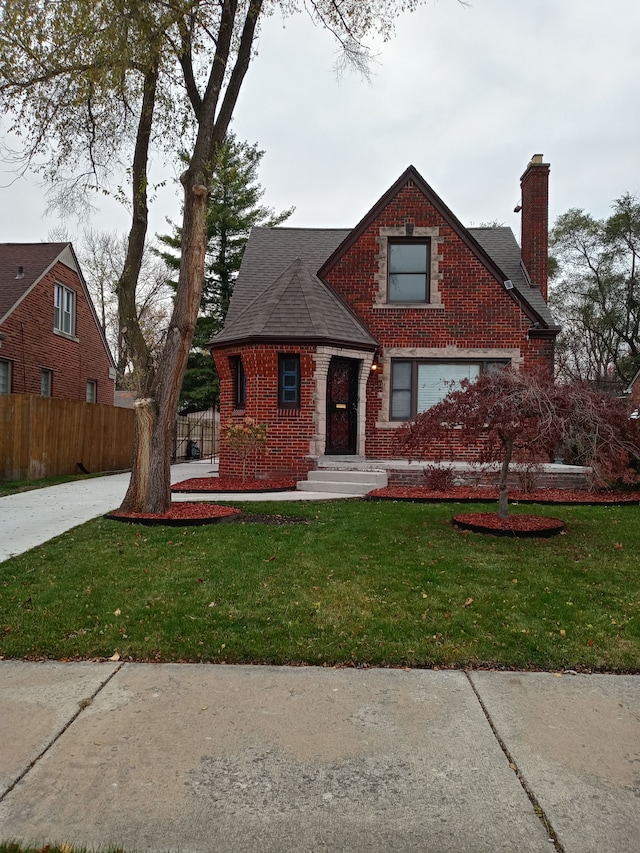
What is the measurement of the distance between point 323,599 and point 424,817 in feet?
8.22

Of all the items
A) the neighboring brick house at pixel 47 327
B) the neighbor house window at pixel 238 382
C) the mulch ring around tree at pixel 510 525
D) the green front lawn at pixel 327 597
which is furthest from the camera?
the neighboring brick house at pixel 47 327

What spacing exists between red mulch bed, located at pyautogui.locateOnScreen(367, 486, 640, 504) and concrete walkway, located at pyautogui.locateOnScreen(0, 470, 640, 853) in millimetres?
6423

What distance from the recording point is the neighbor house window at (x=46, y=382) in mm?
18625

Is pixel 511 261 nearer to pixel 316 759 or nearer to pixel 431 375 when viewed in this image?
pixel 431 375

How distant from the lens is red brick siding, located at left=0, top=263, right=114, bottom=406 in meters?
17.1

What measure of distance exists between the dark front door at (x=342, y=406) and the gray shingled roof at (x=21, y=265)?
1015cm

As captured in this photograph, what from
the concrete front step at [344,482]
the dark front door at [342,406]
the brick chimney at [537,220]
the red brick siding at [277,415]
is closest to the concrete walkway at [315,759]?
the concrete front step at [344,482]

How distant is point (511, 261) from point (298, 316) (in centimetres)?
722

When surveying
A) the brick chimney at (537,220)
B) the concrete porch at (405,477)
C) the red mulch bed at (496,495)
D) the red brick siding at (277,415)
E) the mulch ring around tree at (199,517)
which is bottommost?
the mulch ring around tree at (199,517)

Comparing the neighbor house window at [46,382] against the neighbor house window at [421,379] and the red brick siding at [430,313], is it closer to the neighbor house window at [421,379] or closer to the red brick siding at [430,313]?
the red brick siding at [430,313]

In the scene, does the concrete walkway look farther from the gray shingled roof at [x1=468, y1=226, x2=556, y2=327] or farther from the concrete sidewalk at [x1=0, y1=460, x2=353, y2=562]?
the gray shingled roof at [x1=468, y1=226, x2=556, y2=327]

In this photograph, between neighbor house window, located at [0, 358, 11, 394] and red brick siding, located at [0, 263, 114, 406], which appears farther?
red brick siding, located at [0, 263, 114, 406]

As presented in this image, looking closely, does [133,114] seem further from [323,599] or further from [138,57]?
[323,599]

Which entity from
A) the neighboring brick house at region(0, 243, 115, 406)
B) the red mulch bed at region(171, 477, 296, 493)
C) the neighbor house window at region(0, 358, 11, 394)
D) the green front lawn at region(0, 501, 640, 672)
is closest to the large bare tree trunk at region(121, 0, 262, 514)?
the green front lawn at region(0, 501, 640, 672)
